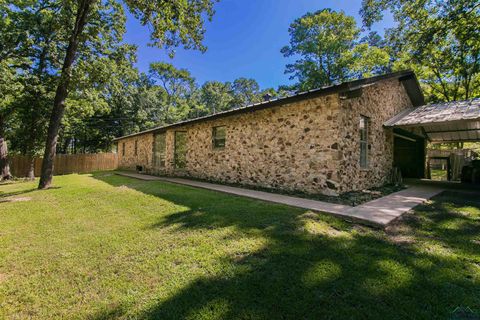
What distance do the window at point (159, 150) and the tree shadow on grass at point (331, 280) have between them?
10.2 meters

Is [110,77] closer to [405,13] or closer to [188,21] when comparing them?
[188,21]

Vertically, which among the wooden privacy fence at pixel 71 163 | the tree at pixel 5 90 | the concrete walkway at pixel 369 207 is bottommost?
the concrete walkway at pixel 369 207

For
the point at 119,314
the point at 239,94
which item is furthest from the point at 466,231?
the point at 239,94

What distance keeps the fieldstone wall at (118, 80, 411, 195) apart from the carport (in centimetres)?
81

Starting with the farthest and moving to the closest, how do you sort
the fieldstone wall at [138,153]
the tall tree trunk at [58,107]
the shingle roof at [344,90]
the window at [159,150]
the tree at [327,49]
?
the tree at [327,49] → the fieldstone wall at [138,153] → the window at [159,150] → the tall tree trunk at [58,107] → the shingle roof at [344,90]

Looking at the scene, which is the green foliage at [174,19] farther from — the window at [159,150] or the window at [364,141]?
the window at [364,141]

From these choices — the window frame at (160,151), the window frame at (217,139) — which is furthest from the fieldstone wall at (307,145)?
the window frame at (160,151)

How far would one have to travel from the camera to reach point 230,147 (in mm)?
9273

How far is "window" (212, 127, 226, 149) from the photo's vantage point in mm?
9727

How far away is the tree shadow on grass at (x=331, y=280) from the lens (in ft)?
6.66

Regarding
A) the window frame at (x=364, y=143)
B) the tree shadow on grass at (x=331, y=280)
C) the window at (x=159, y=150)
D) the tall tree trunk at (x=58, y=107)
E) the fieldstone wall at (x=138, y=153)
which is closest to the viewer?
the tree shadow on grass at (x=331, y=280)

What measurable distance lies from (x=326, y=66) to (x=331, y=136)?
62.4ft

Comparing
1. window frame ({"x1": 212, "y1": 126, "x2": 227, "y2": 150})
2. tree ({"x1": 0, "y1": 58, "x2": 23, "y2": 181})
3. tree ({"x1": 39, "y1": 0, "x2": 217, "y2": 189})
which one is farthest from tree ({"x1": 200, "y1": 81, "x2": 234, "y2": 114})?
tree ({"x1": 39, "y1": 0, "x2": 217, "y2": 189})

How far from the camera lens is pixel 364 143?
7.62 m
